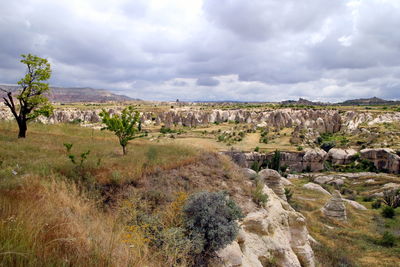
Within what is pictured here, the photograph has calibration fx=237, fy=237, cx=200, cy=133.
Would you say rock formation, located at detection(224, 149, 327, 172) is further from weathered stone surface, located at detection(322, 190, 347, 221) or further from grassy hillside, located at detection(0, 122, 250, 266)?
grassy hillside, located at detection(0, 122, 250, 266)

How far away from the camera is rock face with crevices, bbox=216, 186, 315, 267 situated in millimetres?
5477

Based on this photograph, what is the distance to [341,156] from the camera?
154 ft

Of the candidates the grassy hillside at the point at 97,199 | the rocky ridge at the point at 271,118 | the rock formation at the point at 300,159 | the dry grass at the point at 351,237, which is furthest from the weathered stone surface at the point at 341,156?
the grassy hillside at the point at 97,199

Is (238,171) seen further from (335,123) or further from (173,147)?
(335,123)

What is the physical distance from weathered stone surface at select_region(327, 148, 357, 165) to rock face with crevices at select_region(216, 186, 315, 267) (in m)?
44.4

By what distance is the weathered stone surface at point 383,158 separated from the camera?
39.8m

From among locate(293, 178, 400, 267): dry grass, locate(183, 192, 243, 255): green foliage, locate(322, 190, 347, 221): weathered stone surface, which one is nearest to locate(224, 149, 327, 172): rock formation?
locate(293, 178, 400, 267): dry grass

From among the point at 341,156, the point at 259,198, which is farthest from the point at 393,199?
the point at 341,156

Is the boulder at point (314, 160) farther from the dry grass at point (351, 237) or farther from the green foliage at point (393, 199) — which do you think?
the dry grass at point (351, 237)

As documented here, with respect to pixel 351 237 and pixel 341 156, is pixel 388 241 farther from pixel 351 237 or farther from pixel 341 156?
pixel 341 156

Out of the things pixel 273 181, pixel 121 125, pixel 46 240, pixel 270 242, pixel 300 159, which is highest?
pixel 121 125

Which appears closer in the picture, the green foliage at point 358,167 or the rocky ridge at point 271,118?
the green foliage at point 358,167

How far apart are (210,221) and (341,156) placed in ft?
166

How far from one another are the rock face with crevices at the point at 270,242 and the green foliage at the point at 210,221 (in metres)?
0.41
